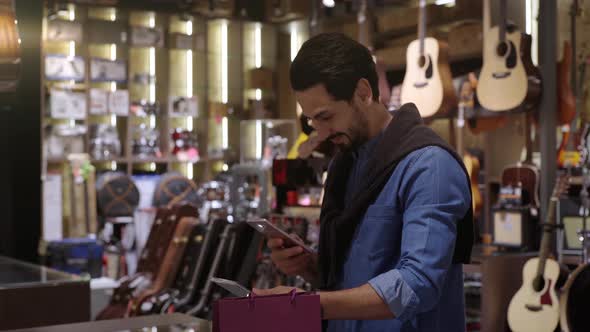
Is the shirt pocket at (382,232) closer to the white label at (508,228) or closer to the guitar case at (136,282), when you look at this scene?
the white label at (508,228)

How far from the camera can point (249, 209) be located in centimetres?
598

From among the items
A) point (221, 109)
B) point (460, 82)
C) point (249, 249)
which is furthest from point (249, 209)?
point (221, 109)

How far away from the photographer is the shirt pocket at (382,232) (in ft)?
5.54

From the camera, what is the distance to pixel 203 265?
509cm

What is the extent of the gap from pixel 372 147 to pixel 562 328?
8.87 ft

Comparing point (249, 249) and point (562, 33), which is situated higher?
point (562, 33)

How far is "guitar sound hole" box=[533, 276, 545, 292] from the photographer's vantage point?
13.6 feet

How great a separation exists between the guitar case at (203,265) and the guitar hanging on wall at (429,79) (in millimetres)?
1460

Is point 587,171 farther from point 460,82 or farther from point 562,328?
point 460,82

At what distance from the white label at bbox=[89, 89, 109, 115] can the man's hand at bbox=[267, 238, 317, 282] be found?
809 cm

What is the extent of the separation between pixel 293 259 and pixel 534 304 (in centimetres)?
268

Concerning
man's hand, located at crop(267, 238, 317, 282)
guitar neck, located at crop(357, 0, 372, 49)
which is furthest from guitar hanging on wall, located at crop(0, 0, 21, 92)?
guitar neck, located at crop(357, 0, 372, 49)

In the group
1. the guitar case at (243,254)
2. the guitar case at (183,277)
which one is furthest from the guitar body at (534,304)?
the guitar case at (183,277)

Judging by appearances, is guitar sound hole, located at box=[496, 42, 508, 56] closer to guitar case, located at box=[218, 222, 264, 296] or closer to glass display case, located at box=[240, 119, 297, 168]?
glass display case, located at box=[240, 119, 297, 168]
